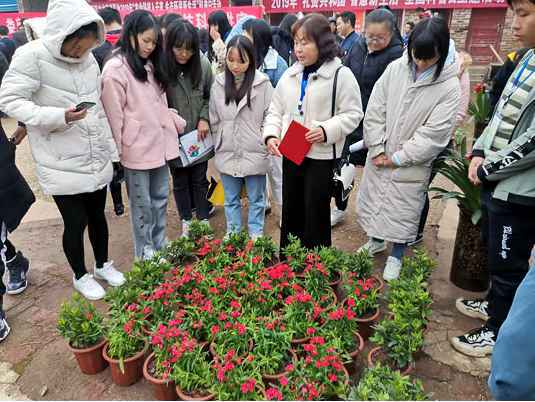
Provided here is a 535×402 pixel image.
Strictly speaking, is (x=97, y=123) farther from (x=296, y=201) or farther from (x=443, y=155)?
(x=443, y=155)

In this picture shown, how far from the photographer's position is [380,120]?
288 centimetres

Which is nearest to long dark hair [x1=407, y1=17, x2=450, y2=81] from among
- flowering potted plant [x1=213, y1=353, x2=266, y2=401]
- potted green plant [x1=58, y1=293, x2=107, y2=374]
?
flowering potted plant [x1=213, y1=353, x2=266, y2=401]

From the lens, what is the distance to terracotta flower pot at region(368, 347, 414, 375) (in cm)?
210

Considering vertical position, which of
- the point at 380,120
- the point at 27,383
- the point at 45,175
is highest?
the point at 380,120

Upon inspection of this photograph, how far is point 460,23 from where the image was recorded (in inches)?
421

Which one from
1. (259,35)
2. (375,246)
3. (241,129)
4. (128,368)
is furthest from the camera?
(259,35)

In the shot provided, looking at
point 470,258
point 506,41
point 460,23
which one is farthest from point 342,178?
point 506,41

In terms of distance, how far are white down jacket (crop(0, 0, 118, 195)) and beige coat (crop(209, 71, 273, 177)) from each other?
0.84 metres

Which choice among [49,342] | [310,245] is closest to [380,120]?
[310,245]

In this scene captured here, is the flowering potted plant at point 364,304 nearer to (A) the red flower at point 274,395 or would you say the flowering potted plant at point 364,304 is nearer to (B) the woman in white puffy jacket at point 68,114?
(A) the red flower at point 274,395

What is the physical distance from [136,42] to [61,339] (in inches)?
74.3

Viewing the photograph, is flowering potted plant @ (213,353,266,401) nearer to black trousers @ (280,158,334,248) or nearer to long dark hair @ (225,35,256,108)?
black trousers @ (280,158,334,248)

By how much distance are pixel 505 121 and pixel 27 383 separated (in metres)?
2.85

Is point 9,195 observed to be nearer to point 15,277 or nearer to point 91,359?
point 15,277
